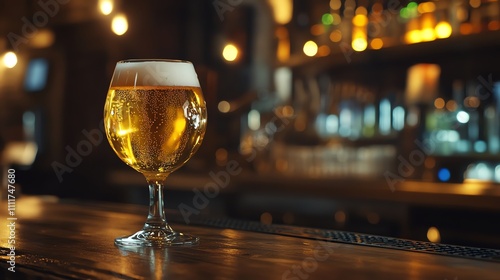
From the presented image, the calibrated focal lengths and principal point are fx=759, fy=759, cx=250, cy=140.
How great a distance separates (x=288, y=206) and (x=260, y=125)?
714mm

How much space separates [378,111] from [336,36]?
1.29 ft

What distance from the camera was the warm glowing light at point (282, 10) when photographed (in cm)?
385

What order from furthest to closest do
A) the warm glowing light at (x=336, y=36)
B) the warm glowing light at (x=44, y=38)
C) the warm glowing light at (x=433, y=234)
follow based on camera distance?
the warm glowing light at (x=44, y=38) < the warm glowing light at (x=336, y=36) < the warm glowing light at (x=433, y=234)

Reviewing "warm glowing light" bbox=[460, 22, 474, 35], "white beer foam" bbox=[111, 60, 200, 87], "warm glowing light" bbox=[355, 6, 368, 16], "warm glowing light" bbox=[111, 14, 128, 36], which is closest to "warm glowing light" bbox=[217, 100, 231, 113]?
"warm glowing light" bbox=[111, 14, 128, 36]

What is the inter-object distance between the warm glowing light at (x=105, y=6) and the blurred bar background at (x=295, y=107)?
1 cm

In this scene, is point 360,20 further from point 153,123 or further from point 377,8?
point 153,123

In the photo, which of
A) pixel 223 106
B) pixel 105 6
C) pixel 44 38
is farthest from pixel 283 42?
pixel 44 38

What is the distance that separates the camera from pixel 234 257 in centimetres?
74

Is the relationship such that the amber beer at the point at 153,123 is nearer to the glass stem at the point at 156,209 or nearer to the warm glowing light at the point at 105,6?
the glass stem at the point at 156,209

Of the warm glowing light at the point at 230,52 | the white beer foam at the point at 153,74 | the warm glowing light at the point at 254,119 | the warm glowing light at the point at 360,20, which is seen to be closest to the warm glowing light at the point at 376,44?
the warm glowing light at the point at 360,20

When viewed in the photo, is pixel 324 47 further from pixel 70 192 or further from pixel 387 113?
pixel 70 192

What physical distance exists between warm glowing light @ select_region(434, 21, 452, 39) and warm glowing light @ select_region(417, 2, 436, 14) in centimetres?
7

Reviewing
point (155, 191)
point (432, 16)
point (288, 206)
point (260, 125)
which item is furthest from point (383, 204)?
point (155, 191)

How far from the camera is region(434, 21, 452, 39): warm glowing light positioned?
3026 mm
